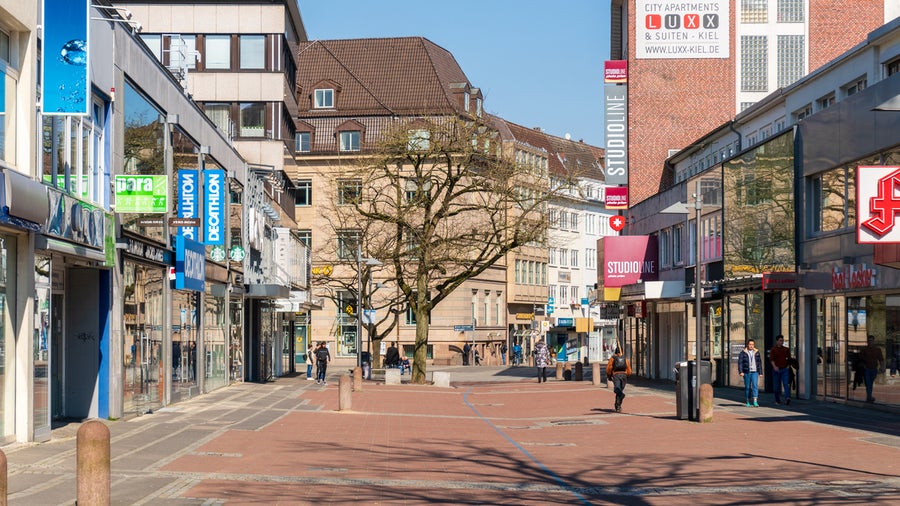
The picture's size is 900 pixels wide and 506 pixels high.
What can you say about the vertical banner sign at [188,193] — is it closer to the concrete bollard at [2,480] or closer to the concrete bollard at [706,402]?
the concrete bollard at [706,402]

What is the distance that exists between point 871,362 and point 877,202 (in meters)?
7.13

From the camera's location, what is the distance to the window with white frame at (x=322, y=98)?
3391 inches

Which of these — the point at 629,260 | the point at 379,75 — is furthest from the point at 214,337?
the point at 379,75

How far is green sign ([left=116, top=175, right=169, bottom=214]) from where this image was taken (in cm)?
2295

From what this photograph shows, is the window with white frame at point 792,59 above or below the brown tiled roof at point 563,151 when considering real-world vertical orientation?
below

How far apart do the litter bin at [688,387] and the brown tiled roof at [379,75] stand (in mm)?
57761

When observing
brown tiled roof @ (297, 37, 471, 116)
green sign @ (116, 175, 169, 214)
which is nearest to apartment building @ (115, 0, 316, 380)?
brown tiled roof @ (297, 37, 471, 116)

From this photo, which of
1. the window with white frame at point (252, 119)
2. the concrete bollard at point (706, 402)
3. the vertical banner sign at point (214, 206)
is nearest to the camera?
the concrete bollard at point (706, 402)

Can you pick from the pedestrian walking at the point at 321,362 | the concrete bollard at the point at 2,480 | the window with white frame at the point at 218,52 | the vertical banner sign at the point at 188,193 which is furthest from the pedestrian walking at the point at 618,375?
the window with white frame at the point at 218,52

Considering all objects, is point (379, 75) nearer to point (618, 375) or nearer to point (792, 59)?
point (792, 59)

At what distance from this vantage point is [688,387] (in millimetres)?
25812

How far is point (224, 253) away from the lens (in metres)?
35.4

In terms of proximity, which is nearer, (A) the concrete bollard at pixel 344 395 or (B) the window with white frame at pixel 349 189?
(A) the concrete bollard at pixel 344 395

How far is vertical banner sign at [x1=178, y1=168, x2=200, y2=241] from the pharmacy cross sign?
14.8 metres
